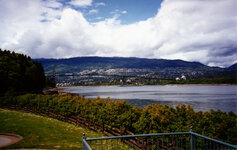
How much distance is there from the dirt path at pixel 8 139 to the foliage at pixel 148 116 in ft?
20.6

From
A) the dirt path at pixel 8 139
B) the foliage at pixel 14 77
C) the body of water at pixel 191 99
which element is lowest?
the body of water at pixel 191 99

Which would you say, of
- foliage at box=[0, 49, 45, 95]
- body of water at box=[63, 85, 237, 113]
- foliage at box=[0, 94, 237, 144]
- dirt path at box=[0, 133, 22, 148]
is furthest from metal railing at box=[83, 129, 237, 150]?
body of water at box=[63, 85, 237, 113]

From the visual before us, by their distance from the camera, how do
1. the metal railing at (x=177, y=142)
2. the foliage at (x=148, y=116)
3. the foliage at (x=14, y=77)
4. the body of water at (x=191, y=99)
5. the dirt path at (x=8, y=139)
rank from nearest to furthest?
the metal railing at (x=177, y=142) < the foliage at (x=148, y=116) < the dirt path at (x=8, y=139) < the foliage at (x=14, y=77) < the body of water at (x=191, y=99)

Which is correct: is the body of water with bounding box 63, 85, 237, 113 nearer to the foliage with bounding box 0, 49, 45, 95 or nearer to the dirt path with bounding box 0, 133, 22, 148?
the foliage with bounding box 0, 49, 45, 95

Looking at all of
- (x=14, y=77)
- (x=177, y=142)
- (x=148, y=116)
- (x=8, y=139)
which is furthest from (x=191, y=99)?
(x=177, y=142)

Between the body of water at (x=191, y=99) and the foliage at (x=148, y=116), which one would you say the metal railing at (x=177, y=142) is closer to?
the foliage at (x=148, y=116)

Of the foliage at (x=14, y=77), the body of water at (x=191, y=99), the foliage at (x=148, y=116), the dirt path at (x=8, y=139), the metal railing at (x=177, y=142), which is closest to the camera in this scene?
the metal railing at (x=177, y=142)

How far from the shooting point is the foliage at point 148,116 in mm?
8641

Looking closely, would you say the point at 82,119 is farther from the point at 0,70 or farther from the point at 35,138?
the point at 0,70

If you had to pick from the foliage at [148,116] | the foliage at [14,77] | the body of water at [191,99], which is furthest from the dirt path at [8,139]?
the body of water at [191,99]

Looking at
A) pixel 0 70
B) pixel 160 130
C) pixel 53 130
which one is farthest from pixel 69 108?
pixel 0 70

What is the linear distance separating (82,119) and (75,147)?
897cm

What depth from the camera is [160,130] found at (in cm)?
1104

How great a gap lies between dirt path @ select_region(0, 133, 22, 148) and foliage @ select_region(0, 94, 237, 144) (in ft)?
20.6
